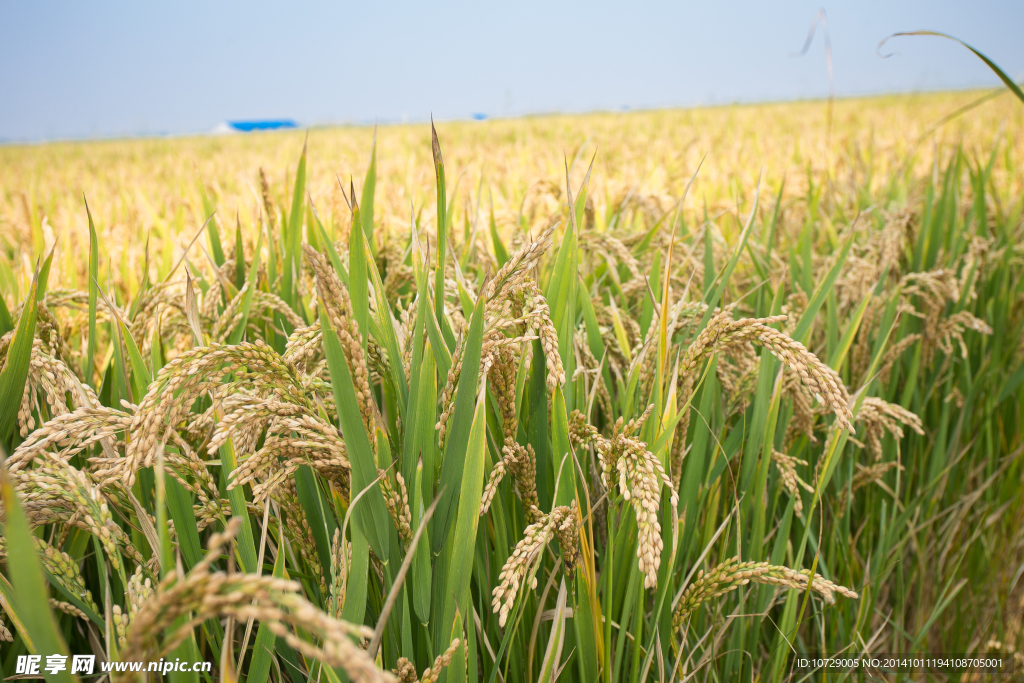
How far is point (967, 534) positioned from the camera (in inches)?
75.0

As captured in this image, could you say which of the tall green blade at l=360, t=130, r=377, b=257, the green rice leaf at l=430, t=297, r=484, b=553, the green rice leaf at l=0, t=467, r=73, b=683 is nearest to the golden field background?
the tall green blade at l=360, t=130, r=377, b=257

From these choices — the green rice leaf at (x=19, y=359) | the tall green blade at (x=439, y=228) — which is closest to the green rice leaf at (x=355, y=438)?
the tall green blade at (x=439, y=228)

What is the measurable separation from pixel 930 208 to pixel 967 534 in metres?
1.13

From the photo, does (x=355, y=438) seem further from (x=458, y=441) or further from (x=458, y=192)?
(x=458, y=192)

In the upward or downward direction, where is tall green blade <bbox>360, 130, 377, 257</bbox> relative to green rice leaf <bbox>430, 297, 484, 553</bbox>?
upward

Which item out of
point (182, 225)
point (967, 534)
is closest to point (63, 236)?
point (182, 225)

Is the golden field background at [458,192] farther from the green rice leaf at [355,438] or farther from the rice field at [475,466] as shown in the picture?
the green rice leaf at [355,438]

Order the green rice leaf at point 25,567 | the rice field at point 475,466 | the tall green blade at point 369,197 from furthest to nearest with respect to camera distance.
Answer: the tall green blade at point 369,197, the rice field at point 475,466, the green rice leaf at point 25,567

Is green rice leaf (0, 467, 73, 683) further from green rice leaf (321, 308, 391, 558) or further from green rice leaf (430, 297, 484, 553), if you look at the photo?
green rice leaf (430, 297, 484, 553)

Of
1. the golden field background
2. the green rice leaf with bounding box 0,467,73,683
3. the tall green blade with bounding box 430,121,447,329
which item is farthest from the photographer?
the golden field background

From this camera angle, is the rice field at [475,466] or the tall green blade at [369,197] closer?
the rice field at [475,466]

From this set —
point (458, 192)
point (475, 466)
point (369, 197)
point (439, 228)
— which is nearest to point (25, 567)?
point (475, 466)

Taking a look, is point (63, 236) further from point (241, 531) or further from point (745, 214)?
point (745, 214)

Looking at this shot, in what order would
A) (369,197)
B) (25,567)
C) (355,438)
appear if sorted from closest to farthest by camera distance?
(25,567) < (355,438) < (369,197)
